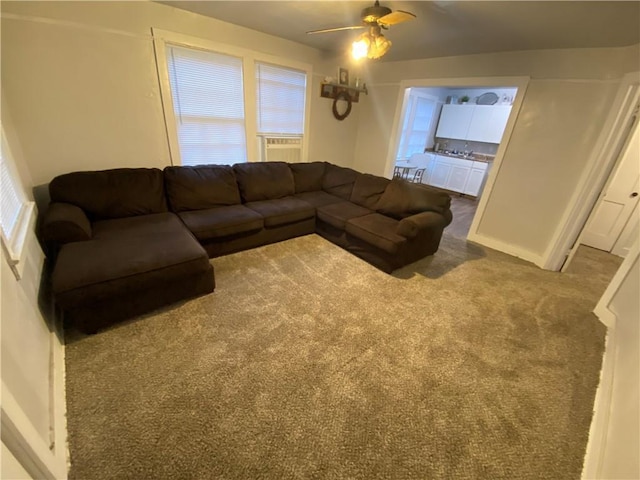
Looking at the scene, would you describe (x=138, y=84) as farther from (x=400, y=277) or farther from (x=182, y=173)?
(x=400, y=277)

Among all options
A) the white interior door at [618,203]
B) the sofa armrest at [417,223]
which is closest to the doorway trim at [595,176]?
the white interior door at [618,203]

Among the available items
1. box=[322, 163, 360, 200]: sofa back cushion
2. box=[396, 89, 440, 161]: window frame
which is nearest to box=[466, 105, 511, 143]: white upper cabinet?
box=[396, 89, 440, 161]: window frame

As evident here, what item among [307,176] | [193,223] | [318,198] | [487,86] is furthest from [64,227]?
[487,86]

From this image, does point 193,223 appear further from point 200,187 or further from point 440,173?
point 440,173

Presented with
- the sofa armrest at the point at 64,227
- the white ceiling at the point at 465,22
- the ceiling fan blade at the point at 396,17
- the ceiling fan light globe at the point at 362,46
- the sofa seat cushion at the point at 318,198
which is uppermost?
the white ceiling at the point at 465,22

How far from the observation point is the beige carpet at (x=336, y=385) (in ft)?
3.95

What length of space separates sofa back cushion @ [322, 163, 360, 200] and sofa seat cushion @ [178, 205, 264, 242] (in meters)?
1.39

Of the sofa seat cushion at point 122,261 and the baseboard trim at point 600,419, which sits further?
the sofa seat cushion at point 122,261

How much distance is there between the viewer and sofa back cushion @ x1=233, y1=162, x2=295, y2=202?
10.6 feet

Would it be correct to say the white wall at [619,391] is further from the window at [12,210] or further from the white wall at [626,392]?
the window at [12,210]

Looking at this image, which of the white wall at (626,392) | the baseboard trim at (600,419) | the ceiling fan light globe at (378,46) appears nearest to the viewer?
the white wall at (626,392)

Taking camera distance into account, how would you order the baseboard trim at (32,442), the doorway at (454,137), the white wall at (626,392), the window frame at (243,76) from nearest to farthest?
the baseboard trim at (32,442)
the white wall at (626,392)
the window frame at (243,76)
the doorway at (454,137)

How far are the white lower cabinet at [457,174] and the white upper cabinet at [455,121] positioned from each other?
0.69m

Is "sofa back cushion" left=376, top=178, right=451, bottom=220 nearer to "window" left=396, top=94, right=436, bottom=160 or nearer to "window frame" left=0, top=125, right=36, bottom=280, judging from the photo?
"window frame" left=0, top=125, right=36, bottom=280
